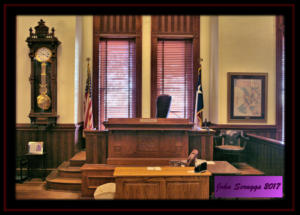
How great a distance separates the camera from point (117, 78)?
23.1 feet

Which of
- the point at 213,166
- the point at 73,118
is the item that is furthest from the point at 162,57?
the point at 213,166

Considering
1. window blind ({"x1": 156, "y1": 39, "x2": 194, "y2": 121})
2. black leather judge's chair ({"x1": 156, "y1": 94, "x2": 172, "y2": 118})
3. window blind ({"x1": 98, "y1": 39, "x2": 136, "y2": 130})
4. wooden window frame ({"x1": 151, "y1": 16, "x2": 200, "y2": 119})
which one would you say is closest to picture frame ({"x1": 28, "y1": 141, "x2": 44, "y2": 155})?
window blind ({"x1": 98, "y1": 39, "x2": 136, "y2": 130})

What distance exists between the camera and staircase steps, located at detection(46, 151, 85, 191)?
4.85m

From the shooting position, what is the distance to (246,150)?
245 inches

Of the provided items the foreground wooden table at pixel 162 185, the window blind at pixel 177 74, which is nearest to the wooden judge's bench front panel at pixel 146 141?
the foreground wooden table at pixel 162 185

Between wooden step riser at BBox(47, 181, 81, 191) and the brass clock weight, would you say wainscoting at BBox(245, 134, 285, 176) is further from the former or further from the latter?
the brass clock weight

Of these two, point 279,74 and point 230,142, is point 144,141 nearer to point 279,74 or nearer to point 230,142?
point 230,142

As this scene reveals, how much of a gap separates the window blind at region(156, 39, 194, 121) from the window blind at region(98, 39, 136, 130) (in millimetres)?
850

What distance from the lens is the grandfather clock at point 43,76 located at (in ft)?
19.2

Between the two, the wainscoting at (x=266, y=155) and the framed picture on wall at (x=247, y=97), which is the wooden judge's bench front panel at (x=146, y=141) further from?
the framed picture on wall at (x=247, y=97)

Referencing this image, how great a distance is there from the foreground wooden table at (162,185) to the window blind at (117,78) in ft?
13.5
